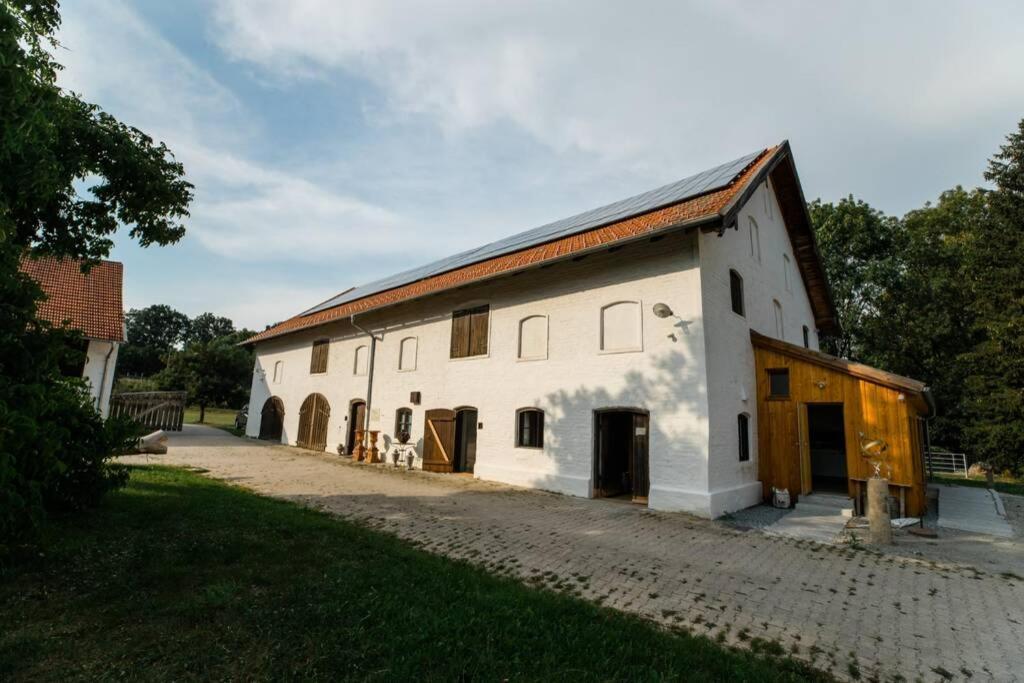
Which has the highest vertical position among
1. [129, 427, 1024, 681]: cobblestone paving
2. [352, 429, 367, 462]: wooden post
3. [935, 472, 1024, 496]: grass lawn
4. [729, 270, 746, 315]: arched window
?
[729, 270, 746, 315]: arched window

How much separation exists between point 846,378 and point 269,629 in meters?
11.6

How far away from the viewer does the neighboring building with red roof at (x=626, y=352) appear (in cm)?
974

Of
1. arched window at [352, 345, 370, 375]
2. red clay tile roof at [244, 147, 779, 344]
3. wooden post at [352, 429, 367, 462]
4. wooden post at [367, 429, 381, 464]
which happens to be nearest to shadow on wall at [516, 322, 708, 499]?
red clay tile roof at [244, 147, 779, 344]

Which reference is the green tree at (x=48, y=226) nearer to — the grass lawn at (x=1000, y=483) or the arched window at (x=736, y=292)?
the arched window at (x=736, y=292)

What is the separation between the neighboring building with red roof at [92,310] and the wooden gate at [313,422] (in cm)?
677

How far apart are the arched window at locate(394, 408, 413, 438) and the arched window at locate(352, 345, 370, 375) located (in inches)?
105

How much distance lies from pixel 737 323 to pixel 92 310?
2234 centimetres

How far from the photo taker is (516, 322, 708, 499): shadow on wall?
368 inches

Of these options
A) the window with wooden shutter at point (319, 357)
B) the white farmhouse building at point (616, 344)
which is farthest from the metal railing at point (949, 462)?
the window with wooden shutter at point (319, 357)

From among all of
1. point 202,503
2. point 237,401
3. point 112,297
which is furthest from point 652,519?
point 237,401

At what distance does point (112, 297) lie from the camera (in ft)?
60.8

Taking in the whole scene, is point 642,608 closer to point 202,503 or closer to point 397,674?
point 397,674

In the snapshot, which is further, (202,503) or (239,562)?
(202,503)

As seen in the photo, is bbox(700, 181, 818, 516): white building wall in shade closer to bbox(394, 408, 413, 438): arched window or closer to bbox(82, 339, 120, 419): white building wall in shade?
bbox(394, 408, 413, 438): arched window
